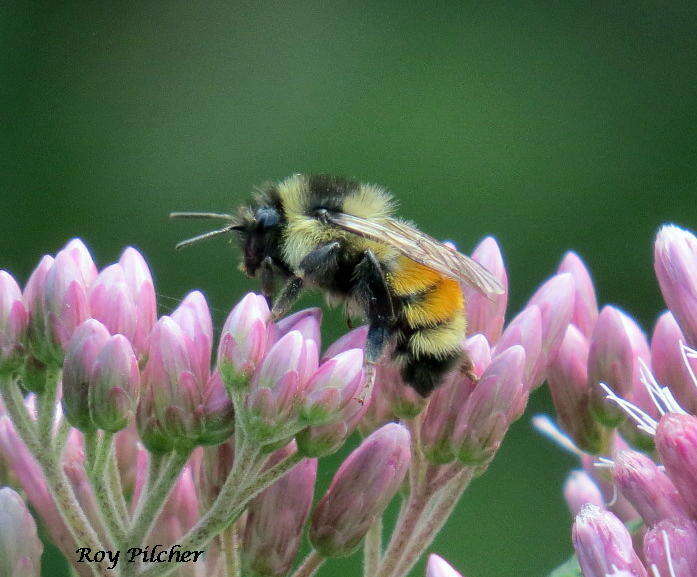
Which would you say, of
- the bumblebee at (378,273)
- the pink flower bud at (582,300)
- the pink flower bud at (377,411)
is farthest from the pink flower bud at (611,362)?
the pink flower bud at (377,411)

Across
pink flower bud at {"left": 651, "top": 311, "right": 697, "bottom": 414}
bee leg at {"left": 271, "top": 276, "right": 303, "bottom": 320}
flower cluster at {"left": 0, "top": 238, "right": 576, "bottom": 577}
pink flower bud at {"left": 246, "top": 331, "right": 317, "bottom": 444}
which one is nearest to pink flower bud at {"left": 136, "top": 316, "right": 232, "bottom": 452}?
flower cluster at {"left": 0, "top": 238, "right": 576, "bottom": 577}

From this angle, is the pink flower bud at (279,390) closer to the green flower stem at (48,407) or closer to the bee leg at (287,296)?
the bee leg at (287,296)

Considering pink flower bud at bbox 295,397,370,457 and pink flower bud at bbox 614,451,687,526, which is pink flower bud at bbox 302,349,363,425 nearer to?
pink flower bud at bbox 295,397,370,457

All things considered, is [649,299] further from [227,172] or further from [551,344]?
[551,344]

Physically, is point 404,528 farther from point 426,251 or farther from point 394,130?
point 394,130

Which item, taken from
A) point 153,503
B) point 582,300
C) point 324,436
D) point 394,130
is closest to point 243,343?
point 324,436

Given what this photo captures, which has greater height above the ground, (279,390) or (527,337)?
(527,337)

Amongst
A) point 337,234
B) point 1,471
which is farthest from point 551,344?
point 1,471
